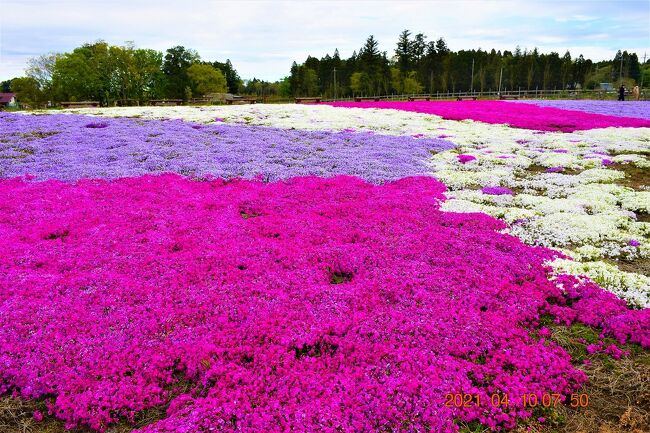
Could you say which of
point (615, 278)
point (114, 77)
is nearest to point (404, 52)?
point (114, 77)

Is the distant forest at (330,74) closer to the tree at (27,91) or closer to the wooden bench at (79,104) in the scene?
the tree at (27,91)

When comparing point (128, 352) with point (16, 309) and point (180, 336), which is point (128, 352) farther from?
point (16, 309)

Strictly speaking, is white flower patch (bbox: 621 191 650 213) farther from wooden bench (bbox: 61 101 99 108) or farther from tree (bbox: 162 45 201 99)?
tree (bbox: 162 45 201 99)

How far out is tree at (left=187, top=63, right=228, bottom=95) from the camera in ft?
427

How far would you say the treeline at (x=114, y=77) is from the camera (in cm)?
11081

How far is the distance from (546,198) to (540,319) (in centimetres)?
844

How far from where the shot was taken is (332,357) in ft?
22.3

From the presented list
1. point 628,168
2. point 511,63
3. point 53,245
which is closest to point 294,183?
point 53,245

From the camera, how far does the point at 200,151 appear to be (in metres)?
22.8
